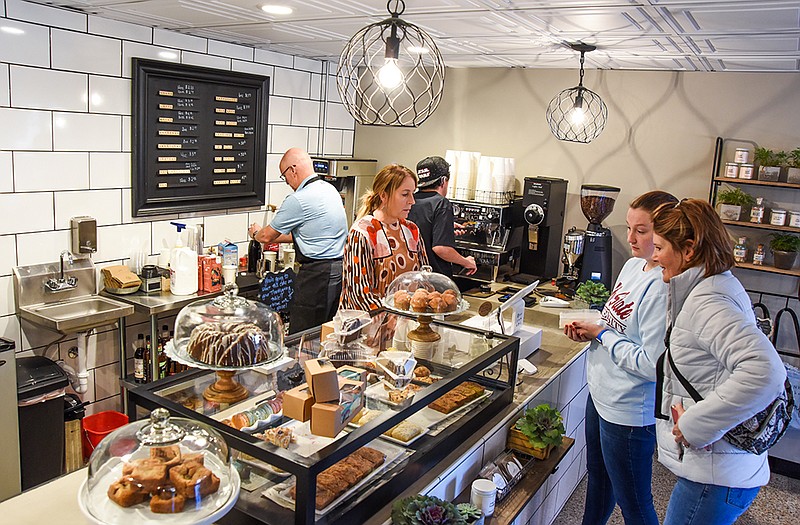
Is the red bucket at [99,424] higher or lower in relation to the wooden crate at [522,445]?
lower

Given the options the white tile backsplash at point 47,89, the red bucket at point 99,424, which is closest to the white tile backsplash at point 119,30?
the white tile backsplash at point 47,89

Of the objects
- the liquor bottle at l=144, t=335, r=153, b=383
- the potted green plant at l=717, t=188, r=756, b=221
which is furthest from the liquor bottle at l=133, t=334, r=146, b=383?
the potted green plant at l=717, t=188, r=756, b=221

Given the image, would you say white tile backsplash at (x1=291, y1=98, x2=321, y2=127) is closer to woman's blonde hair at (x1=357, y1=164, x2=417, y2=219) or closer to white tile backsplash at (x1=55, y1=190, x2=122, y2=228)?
white tile backsplash at (x1=55, y1=190, x2=122, y2=228)

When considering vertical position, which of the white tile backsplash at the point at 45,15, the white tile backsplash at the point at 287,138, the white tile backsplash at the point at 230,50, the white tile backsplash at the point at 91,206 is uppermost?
the white tile backsplash at the point at 230,50

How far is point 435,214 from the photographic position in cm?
363

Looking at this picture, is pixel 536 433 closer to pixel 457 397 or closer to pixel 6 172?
pixel 457 397

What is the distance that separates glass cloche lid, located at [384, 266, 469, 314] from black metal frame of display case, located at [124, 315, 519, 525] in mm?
290

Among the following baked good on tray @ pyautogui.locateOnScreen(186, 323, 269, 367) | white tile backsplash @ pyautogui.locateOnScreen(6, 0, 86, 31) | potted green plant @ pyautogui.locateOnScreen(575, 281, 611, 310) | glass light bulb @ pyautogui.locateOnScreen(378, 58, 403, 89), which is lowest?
potted green plant @ pyautogui.locateOnScreen(575, 281, 611, 310)

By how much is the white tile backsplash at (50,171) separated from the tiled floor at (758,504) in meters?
2.87

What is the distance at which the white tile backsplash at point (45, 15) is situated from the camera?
2.96m

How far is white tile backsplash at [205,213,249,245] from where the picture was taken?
4.16 m

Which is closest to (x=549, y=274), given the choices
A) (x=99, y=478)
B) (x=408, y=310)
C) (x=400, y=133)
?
(x=400, y=133)

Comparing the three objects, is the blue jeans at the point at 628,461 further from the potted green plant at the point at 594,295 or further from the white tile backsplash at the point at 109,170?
the white tile backsplash at the point at 109,170

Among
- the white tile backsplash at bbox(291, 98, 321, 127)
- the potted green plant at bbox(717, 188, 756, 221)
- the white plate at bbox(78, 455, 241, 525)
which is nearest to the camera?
the white plate at bbox(78, 455, 241, 525)
